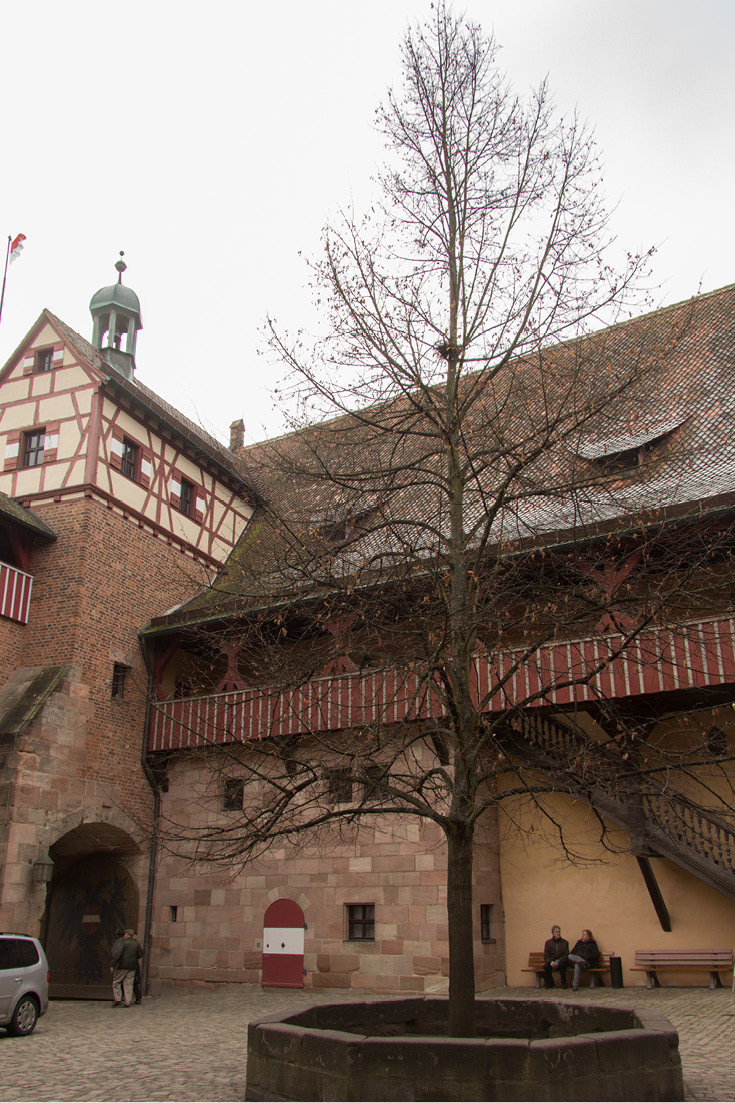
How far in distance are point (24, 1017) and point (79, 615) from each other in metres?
6.63

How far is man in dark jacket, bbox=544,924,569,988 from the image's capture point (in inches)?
518

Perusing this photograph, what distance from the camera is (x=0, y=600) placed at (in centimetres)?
1554

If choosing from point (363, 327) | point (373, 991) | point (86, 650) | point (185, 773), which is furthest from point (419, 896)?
point (363, 327)

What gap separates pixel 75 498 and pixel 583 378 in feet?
35.3

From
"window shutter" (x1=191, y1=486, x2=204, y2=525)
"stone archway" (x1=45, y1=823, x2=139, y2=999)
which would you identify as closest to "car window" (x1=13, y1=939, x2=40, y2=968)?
"stone archway" (x1=45, y1=823, x2=139, y2=999)

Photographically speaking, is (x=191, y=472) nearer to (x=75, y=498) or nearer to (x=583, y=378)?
(x=75, y=498)

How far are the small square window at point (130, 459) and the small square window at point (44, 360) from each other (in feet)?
7.52

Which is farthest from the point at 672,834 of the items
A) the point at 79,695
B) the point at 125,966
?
the point at 79,695

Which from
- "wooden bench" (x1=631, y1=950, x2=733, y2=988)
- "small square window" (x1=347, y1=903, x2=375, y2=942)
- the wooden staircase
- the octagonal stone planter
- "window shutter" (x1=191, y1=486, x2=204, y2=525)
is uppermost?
"window shutter" (x1=191, y1=486, x2=204, y2=525)

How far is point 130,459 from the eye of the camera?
1780 centimetres

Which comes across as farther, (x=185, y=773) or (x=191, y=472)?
(x=191, y=472)

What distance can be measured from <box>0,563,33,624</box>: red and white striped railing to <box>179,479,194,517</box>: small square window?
3826 mm

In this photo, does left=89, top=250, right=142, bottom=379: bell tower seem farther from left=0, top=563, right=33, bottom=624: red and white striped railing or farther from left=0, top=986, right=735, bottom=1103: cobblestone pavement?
left=0, top=986, right=735, bottom=1103: cobblestone pavement

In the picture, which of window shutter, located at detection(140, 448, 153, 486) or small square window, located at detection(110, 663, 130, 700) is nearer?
small square window, located at detection(110, 663, 130, 700)
